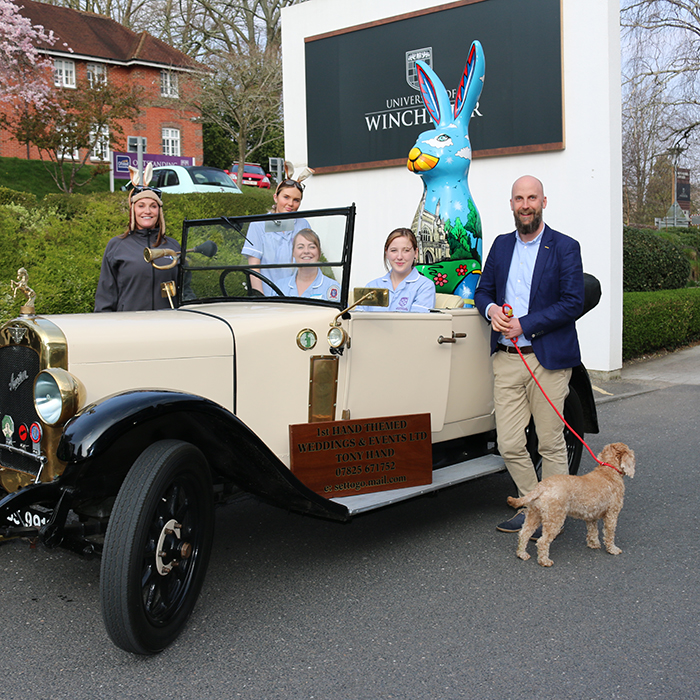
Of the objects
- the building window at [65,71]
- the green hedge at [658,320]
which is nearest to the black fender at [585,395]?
the green hedge at [658,320]

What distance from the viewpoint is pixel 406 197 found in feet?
32.4

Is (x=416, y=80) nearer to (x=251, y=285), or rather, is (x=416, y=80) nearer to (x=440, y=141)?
(x=440, y=141)

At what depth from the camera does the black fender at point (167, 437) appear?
260 cm

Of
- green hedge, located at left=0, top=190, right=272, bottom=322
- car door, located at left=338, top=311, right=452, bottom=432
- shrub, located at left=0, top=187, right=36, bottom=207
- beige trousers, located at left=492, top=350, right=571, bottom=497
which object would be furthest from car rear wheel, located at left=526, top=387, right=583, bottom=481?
shrub, located at left=0, top=187, right=36, bottom=207

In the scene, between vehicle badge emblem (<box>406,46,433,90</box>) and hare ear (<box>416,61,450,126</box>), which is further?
vehicle badge emblem (<box>406,46,433,90</box>)

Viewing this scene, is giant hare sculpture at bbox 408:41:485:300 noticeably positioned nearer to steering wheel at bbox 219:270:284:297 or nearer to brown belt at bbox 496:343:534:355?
brown belt at bbox 496:343:534:355

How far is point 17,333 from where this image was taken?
9.71ft

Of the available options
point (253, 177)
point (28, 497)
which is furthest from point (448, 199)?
point (253, 177)

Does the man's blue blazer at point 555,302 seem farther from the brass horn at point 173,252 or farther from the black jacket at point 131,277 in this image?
the black jacket at point 131,277

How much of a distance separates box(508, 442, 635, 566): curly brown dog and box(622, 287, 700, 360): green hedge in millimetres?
6802

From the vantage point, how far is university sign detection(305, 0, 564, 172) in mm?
8656

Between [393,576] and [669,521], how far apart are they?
1.84 metres

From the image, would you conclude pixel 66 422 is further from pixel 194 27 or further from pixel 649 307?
pixel 194 27

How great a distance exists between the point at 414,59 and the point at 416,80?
27 centimetres
